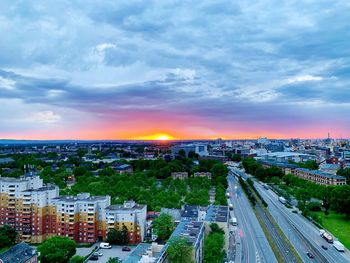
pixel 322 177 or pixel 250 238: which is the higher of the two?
pixel 322 177

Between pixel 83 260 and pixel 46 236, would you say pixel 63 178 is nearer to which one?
pixel 46 236

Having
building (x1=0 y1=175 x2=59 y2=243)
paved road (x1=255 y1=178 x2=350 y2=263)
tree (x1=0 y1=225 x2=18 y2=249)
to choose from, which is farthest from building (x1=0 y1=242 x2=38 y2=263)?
paved road (x1=255 y1=178 x2=350 y2=263)

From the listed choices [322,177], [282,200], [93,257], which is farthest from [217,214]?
[322,177]

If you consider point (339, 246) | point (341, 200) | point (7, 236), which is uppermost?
point (341, 200)

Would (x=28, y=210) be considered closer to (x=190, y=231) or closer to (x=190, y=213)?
(x=190, y=213)

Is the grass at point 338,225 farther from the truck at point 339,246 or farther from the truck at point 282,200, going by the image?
the truck at point 282,200
